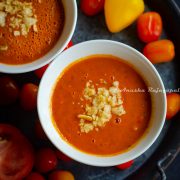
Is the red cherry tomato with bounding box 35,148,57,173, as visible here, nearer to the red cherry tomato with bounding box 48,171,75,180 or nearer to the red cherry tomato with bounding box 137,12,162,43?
the red cherry tomato with bounding box 48,171,75,180

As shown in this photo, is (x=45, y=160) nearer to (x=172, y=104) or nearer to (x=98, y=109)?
(x=98, y=109)

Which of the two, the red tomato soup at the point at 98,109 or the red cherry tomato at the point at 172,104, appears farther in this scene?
the red cherry tomato at the point at 172,104

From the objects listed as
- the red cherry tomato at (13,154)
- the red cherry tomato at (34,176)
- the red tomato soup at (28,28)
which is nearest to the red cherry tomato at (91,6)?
the red tomato soup at (28,28)

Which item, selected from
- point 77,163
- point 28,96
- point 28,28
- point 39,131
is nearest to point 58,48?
point 28,28

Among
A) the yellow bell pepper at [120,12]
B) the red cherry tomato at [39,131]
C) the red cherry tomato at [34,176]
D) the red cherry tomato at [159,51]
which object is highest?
the yellow bell pepper at [120,12]

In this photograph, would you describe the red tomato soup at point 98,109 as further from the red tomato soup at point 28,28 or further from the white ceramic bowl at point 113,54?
the red tomato soup at point 28,28
